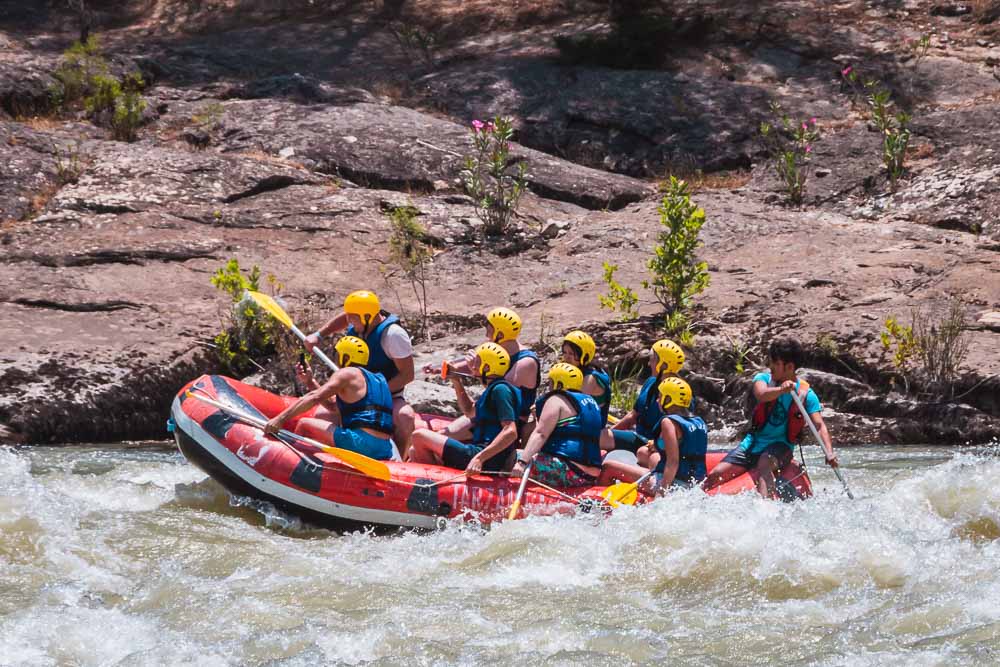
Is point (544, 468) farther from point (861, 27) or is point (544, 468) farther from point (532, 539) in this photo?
point (861, 27)

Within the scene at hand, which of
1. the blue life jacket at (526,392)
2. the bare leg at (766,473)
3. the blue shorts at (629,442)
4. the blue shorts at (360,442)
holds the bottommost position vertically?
the blue shorts at (629,442)

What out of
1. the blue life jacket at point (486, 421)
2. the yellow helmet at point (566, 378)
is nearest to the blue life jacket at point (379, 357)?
the blue life jacket at point (486, 421)

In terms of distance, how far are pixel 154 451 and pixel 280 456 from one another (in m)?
3.02

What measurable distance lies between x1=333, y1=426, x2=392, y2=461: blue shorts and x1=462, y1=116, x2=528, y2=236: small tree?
6411 mm

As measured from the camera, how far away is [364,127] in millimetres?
15469

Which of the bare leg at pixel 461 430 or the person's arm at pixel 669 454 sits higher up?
the person's arm at pixel 669 454

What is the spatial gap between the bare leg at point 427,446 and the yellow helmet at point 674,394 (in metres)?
1.36

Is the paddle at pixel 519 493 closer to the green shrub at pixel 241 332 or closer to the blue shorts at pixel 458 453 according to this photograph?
the blue shorts at pixel 458 453

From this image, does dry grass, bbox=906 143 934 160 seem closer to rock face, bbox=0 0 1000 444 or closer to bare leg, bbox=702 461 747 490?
rock face, bbox=0 0 1000 444

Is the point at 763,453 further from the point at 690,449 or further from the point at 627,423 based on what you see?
the point at 627,423

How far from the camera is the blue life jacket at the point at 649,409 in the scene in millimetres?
7749

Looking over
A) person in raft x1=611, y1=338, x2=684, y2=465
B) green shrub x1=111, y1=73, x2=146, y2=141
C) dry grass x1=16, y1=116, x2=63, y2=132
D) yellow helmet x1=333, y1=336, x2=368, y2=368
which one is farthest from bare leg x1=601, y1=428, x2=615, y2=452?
dry grass x1=16, y1=116, x2=63, y2=132

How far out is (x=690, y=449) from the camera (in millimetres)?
7352

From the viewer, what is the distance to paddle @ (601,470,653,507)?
7.01m
